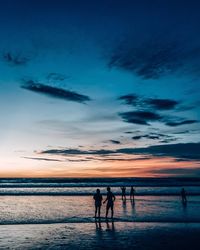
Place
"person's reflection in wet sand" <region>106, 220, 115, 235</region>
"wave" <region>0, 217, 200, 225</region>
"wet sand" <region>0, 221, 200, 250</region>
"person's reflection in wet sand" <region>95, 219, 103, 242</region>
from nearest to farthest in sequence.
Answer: "wet sand" <region>0, 221, 200, 250</region> → "person's reflection in wet sand" <region>95, 219, 103, 242</region> → "person's reflection in wet sand" <region>106, 220, 115, 235</region> → "wave" <region>0, 217, 200, 225</region>

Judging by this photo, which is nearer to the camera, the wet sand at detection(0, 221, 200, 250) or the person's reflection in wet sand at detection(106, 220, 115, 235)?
the wet sand at detection(0, 221, 200, 250)

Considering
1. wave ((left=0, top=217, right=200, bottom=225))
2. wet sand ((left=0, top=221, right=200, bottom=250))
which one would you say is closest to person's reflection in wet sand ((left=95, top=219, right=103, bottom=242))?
wet sand ((left=0, top=221, right=200, bottom=250))

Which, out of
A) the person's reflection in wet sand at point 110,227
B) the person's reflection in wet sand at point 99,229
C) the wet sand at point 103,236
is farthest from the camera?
the person's reflection in wet sand at point 110,227

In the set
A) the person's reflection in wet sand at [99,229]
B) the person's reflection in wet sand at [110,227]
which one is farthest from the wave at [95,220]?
the person's reflection in wet sand at [110,227]

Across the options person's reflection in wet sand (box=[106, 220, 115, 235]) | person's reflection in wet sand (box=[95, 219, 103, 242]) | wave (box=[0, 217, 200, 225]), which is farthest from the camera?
wave (box=[0, 217, 200, 225])

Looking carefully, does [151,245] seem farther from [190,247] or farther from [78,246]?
[78,246]

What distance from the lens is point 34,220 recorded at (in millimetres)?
22672

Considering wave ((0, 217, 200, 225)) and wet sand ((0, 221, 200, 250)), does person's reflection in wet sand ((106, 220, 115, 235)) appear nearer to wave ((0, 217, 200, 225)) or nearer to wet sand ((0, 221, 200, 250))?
wet sand ((0, 221, 200, 250))

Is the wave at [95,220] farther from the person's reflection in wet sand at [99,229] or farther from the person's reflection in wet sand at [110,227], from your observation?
the person's reflection in wet sand at [110,227]

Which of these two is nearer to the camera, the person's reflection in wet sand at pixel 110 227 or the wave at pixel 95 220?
the person's reflection in wet sand at pixel 110 227

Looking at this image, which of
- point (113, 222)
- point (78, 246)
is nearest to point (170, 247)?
point (78, 246)

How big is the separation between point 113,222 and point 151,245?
23.6ft

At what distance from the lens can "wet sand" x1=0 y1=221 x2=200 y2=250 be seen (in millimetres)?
14133

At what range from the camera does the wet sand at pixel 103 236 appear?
14.1m
